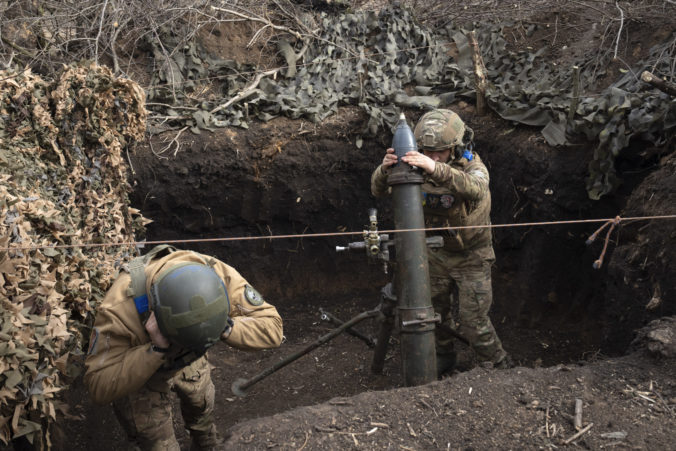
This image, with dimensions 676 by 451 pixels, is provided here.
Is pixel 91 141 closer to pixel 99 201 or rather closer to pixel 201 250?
pixel 99 201

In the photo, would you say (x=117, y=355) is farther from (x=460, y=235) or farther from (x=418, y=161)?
(x=460, y=235)

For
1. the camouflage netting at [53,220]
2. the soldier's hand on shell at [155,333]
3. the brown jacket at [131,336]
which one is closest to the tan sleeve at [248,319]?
the brown jacket at [131,336]

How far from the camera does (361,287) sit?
6.66m

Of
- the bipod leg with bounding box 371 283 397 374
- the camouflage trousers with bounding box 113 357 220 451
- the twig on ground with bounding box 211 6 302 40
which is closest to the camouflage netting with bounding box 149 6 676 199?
the twig on ground with bounding box 211 6 302 40

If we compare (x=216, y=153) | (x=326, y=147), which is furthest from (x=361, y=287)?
(x=216, y=153)

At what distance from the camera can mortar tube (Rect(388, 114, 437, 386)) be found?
3348mm

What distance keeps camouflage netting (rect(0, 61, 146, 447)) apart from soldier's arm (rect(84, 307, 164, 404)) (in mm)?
173

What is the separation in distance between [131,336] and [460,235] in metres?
2.42

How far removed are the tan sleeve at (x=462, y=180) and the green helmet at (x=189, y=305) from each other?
1516mm

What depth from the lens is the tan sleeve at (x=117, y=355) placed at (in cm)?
293

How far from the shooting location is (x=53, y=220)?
3.40 metres

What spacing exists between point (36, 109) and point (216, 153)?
2118 mm

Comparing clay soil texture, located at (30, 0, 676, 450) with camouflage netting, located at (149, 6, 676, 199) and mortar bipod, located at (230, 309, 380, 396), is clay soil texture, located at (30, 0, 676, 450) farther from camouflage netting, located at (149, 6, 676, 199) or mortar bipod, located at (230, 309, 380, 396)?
mortar bipod, located at (230, 309, 380, 396)

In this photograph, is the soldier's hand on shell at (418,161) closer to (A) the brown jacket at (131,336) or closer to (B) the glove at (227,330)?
(A) the brown jacket at (131,336)
